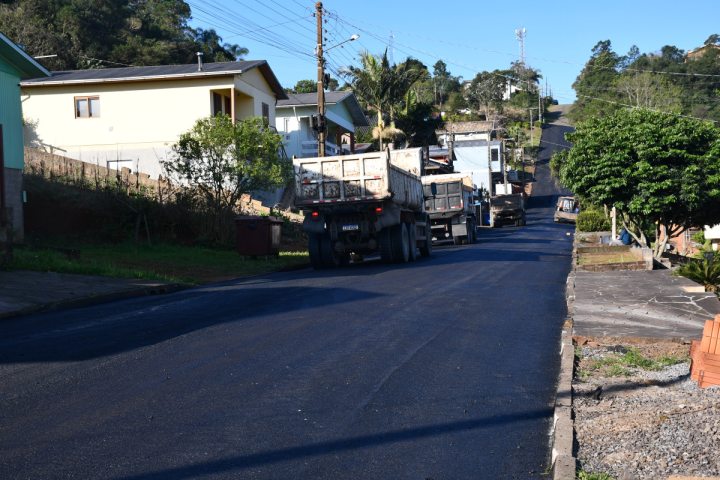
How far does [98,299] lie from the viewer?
15.9 m

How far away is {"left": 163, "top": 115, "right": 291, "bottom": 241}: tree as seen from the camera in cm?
2809

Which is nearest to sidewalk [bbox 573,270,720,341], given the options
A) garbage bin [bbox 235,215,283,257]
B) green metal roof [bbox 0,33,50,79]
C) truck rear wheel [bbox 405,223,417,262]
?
truck rear wheel [bbox 405,223,417,262]

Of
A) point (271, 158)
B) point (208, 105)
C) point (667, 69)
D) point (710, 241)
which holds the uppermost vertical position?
point (667, 69)

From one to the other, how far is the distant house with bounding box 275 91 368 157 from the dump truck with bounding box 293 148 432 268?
18.1 m

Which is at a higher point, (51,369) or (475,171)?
(475,171)

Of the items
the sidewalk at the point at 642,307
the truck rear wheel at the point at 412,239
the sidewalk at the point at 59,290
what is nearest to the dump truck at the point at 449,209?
the truck rear wheel at the point at 412,239

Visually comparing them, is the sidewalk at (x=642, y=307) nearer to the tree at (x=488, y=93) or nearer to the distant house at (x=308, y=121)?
the distant house at (x=308, y=121)

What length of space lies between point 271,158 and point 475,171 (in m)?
57.2

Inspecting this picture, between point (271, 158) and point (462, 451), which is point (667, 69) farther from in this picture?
point (462, 451)

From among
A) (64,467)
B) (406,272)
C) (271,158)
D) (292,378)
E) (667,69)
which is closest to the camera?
(64,467)

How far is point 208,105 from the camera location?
124 ft

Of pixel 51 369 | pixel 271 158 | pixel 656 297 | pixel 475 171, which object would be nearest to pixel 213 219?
pixel 271 158

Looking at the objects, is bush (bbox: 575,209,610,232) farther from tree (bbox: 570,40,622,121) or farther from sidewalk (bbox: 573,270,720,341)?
tree (bbox: 570,40,622,121)

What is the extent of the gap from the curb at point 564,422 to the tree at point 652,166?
464 inches
